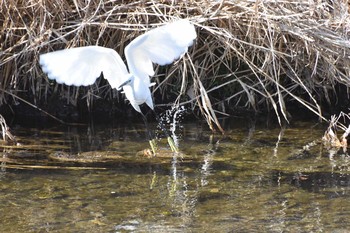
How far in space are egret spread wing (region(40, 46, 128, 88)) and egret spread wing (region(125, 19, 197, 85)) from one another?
0.10 m

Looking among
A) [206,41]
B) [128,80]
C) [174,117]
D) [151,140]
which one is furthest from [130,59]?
[174,117]

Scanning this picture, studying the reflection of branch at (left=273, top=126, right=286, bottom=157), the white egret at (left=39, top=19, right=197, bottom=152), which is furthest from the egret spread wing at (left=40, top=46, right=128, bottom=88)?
the reflection of branch at (left=273, top=126, right=286, bottom=157)

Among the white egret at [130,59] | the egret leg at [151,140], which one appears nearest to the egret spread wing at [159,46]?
the white egret at [130,59]

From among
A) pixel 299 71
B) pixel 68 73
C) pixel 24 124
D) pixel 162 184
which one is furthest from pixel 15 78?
pixel 299 71

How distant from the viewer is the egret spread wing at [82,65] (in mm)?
4152

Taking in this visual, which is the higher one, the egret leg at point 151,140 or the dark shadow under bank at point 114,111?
the dark shadow under bank at point 114,111

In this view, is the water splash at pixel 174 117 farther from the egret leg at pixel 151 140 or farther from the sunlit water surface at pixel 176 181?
the egret leg at pixel 151 140

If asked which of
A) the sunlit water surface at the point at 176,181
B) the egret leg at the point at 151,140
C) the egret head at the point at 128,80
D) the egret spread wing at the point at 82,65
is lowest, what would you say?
the sunlit water surface at the point at 176,181

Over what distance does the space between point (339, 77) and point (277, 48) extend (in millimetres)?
529

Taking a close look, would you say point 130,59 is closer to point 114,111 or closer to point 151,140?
point 151,140

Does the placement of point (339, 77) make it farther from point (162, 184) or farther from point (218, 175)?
point (162, 184)

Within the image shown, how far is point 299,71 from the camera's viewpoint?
218 inches

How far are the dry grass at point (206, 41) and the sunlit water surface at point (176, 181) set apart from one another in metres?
0.32

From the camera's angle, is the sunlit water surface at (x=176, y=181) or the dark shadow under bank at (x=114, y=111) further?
the dark shadow under bank at (x=114, y=111)
